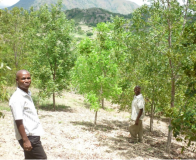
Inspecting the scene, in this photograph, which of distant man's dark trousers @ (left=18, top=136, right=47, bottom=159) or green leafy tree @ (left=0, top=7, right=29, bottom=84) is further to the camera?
green leafy tree @ (left=0, top=7, right=29, bottom=84)

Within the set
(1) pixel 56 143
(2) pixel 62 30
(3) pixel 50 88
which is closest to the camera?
(1) pixel 56 143

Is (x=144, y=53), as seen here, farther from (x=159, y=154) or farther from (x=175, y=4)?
(x=159, y=154)

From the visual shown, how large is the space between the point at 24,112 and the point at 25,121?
16 centimetres

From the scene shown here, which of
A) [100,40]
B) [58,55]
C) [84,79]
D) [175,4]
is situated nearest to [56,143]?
[84,79]

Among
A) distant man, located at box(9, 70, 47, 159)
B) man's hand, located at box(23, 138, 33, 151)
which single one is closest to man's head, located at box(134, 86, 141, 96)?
distant man, located at box(9, 70, 47, 159)

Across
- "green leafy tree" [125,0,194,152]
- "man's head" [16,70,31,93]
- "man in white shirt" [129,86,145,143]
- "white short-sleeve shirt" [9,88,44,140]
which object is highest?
"green leafy tree" [125,0,194,152]

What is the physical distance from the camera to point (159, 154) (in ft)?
26.8

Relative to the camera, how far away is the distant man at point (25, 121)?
10.6 ft

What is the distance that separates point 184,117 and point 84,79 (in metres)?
7.89

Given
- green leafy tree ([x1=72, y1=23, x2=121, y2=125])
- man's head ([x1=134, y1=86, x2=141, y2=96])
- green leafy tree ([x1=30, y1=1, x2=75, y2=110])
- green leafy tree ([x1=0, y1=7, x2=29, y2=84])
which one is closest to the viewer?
man's head ([x1=134, y1=86, x2=141, y2=96])

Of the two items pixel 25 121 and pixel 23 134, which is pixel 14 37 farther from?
pixel 23 134

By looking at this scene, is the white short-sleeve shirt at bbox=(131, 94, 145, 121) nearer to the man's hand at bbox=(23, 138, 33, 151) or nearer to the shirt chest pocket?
the shirt chest pocket

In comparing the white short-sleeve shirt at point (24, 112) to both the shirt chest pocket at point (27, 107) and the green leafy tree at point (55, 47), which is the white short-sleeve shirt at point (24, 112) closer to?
the shirt chest pocket at point (27, 107)

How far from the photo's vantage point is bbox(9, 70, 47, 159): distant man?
324 centimetres
